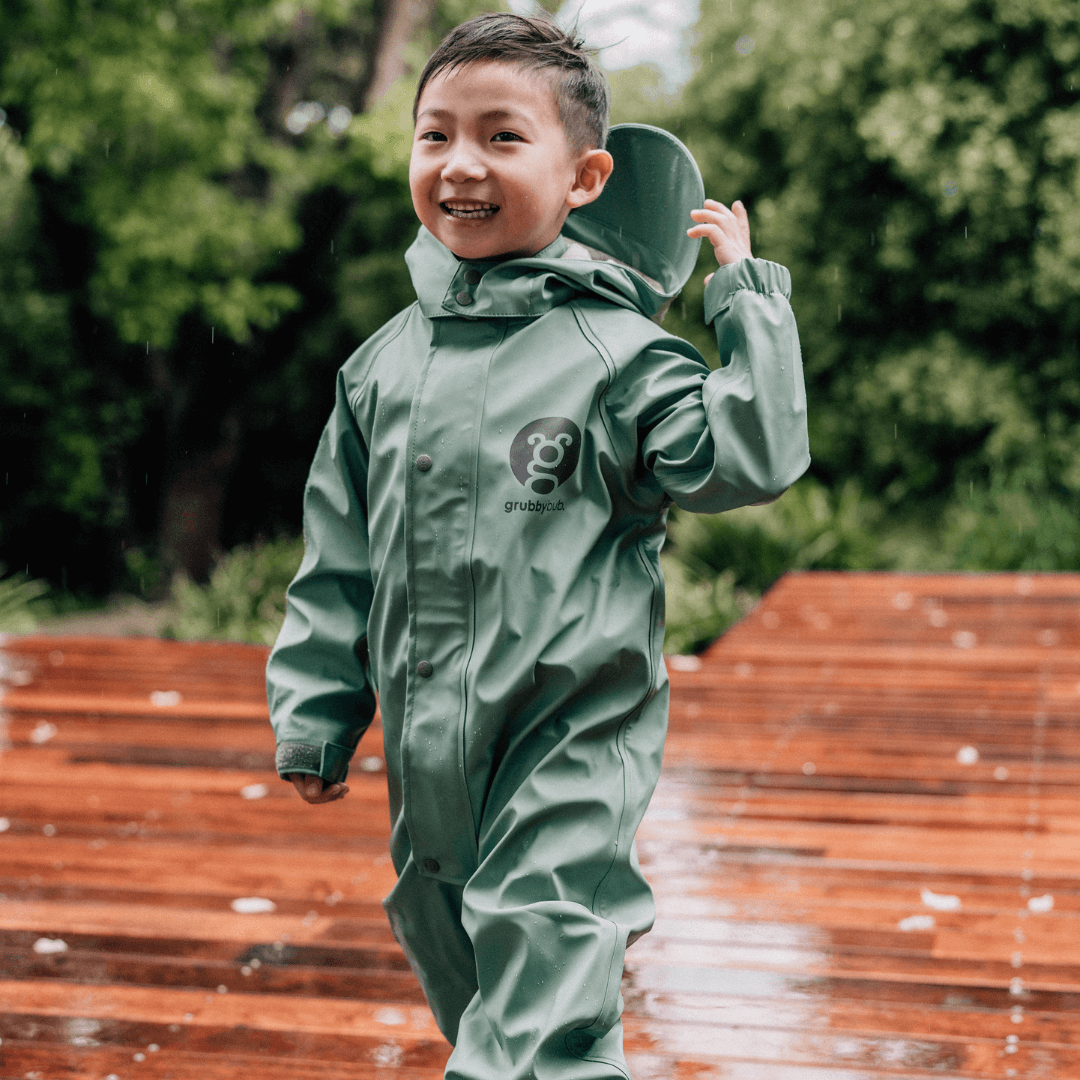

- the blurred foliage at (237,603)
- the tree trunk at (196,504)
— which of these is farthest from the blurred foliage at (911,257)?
the tree trunk at (196,504)

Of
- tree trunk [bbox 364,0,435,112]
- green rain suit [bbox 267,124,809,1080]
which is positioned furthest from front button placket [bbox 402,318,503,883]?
tree trunk [bbox 364,0,435,112]

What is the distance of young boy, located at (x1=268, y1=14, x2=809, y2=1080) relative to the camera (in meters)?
1.59

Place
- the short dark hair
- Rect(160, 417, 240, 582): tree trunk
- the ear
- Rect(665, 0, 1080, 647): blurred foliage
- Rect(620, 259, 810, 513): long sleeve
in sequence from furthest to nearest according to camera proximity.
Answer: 1. Rect(160, 417, 240, 582): tree trunk
2. Rect(665, 0, 1080, 647): blurred foliage
3. the ear
4. the short dark hair
5. Rect(620, 259, 810, 513): long sleeve

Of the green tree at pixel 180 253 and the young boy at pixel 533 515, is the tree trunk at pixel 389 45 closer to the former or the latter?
the green tree at pixel 180 253

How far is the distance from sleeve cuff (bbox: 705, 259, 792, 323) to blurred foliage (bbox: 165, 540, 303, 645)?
7210 millimetres

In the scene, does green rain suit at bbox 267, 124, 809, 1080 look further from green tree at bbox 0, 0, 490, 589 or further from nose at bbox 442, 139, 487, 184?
green tree at bbox 0, 0, 490, 589

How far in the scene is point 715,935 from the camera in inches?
117

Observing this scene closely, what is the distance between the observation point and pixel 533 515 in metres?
1.64

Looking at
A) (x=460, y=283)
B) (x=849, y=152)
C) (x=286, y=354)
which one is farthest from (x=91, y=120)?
(x=460, y=283)

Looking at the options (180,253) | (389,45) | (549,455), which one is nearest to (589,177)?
(549,455)

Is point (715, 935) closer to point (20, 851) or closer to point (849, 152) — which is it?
point (20, 851)

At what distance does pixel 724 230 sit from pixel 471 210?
31 cm

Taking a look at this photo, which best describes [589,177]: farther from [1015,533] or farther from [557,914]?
[1015,533]

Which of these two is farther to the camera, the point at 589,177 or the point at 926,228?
the point at 926,228
